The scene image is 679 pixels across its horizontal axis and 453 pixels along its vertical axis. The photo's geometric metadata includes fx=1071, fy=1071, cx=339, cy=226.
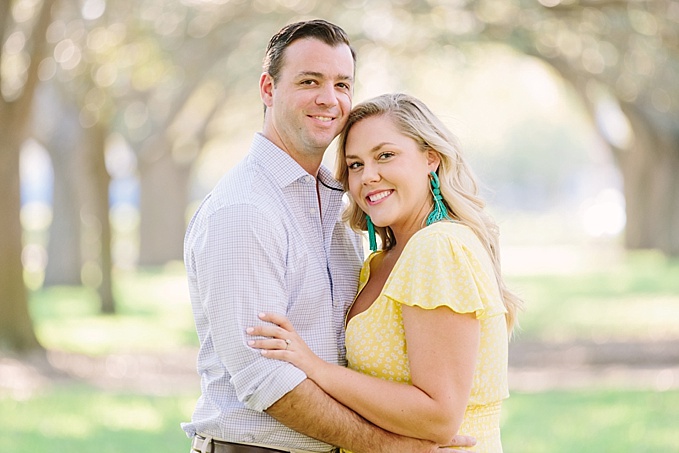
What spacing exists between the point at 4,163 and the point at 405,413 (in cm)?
1201

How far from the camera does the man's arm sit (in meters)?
3.84

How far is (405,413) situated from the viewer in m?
3.88

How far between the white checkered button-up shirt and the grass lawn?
39.7 inches

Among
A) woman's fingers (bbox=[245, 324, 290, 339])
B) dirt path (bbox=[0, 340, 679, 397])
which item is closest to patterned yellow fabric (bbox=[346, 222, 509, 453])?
woman's fingers (bbox=[245, 324, 290, 339])

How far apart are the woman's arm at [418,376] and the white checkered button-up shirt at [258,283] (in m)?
0.08

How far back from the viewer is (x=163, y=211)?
38.9m

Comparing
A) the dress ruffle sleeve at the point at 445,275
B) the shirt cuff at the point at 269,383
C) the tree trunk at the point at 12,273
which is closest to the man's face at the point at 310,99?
the dress ruffle sleeve at the point at 445,275

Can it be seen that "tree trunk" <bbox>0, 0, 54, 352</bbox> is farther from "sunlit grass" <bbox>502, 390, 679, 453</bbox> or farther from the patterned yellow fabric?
the patterned yellow fabric

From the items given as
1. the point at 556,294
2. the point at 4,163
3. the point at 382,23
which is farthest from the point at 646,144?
the point at 4,163

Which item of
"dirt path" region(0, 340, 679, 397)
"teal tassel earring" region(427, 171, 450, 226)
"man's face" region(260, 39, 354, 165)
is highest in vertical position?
"dirt path" region(0, 340, 679, 397)

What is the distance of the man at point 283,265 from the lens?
3.85 m

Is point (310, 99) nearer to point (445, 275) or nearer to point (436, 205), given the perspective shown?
point (436, 205)

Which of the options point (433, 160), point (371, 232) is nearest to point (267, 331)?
point (371, 232)

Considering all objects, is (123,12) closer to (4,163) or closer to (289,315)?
(4,163)
